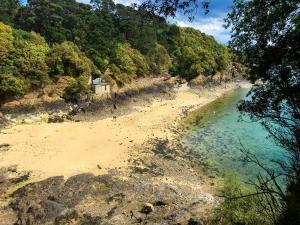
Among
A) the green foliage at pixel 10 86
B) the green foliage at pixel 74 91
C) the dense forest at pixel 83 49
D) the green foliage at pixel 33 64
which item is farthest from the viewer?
the green foliage at pixel 74 91

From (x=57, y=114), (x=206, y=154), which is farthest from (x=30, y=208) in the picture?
(x=57, y=114)

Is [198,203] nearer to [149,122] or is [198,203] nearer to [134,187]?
[134,187]

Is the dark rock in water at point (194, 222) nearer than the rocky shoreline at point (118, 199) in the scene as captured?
Yes

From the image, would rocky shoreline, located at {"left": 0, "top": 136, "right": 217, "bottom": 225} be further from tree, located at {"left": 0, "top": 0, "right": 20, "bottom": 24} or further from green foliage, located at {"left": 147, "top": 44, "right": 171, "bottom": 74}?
green foliage, located at {"left": 147, "top": 44, "right": 171, "bottom": 74}

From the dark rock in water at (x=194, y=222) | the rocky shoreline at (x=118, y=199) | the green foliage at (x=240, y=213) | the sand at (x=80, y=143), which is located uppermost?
the green foliage at (x=240, y=213)

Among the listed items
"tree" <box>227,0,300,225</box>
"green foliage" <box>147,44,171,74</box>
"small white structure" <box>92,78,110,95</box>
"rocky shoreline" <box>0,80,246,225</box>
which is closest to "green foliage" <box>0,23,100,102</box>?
"small white structure" <box>92,78,110,95</box>

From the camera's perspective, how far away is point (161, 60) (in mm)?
92375

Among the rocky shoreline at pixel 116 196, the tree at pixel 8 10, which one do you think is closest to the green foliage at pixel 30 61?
the tree at pixel 8 10

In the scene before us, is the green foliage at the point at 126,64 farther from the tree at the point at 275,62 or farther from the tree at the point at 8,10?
the tree at the point at 275,62

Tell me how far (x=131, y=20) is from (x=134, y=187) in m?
69.2

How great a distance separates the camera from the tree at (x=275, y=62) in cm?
1221

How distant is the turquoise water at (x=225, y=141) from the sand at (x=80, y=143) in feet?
14.4

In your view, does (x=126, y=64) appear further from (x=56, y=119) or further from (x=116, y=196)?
(x=116, y=196)

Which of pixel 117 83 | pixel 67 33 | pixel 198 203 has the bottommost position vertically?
pixel 198 203
